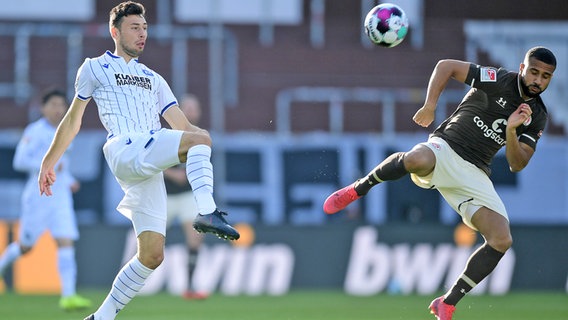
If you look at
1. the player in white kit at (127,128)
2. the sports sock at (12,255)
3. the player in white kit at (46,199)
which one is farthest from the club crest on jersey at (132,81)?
the sports sock at (12,255)

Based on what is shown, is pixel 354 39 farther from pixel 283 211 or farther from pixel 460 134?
pixel 460 134

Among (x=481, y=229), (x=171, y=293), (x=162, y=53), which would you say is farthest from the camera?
(x=162, y=53)

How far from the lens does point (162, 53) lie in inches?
740

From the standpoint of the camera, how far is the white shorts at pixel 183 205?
13.8 meters

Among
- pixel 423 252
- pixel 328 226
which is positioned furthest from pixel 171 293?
pixel 423 252

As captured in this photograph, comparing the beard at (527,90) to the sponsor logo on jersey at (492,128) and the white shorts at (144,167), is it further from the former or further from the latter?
the white shorts at (144,167)

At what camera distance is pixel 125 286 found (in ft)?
27.6

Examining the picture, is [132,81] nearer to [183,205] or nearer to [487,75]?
[487,75]

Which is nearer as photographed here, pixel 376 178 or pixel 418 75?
pixel 376 178

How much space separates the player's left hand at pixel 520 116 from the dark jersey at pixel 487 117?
242 millimetres

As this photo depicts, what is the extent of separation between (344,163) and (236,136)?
1.64m

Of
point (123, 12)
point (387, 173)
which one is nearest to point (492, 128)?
point (387, 173)

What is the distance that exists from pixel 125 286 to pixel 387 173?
219cm

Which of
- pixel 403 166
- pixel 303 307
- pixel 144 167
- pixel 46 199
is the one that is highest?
pixel 144 167
